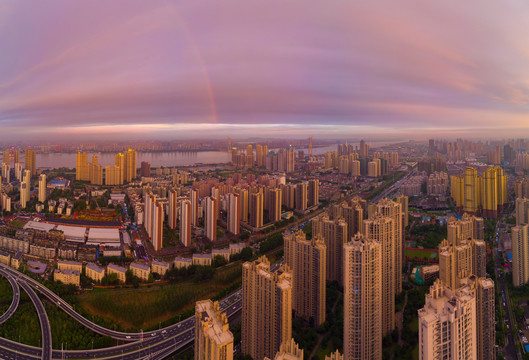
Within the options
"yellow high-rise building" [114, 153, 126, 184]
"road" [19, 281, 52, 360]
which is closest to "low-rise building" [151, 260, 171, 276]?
"road" [19, 281, 52, 360]

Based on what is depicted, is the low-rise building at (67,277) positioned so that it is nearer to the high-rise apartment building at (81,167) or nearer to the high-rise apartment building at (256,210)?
the high-rise apartment building at (256,210)

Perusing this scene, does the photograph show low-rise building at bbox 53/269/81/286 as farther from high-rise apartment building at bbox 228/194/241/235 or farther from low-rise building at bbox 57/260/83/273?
high-rise apartment building at bbox 228/194/241/235

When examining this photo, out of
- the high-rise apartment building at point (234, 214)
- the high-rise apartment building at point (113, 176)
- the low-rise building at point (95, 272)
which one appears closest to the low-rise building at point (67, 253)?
the low-rise building at point (95, 272)

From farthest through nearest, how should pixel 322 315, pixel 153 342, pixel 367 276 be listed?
pixel 322 315
pixel 153 342
pixel 367 276

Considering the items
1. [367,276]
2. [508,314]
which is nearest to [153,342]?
[367,276]

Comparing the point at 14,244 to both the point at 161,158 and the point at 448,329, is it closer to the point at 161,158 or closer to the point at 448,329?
the point at 448,329

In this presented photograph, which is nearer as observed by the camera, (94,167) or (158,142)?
(94,167)

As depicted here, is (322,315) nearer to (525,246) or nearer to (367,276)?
(367,276)
